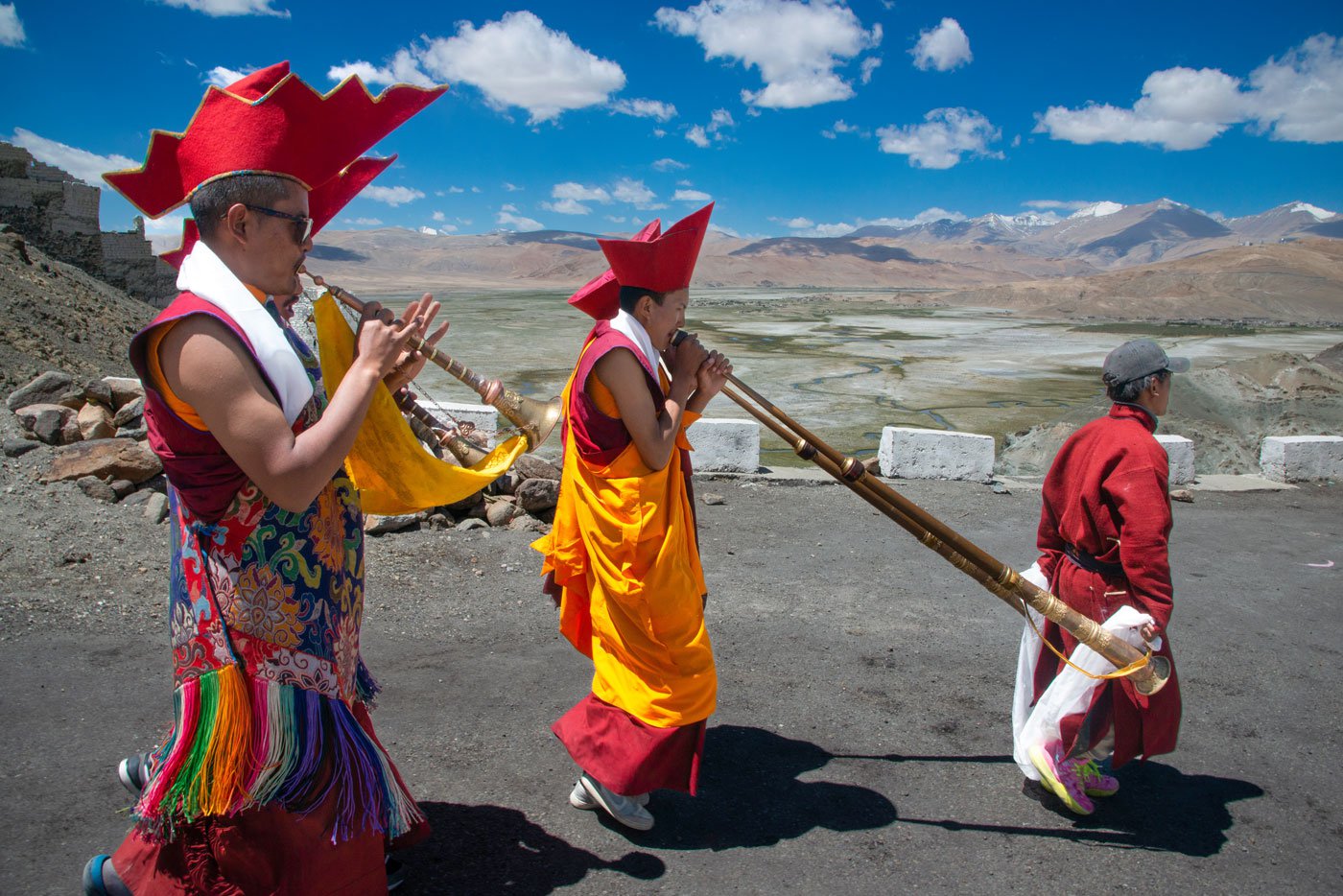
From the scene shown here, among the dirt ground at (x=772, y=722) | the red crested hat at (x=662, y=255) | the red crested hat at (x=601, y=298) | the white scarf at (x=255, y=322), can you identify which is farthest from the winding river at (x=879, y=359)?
the white scarf at (x=255, y=322)

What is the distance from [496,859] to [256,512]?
57.3 inches

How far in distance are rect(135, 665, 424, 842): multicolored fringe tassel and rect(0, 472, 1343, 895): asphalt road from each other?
0.73 metres

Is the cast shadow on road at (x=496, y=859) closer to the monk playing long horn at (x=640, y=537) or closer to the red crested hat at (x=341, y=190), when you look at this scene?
the monk playing long horn at (x=640, y=537)

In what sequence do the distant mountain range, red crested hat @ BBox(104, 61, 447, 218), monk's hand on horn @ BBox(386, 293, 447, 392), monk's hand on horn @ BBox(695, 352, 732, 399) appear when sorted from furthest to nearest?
1. the distant mountain range
2. monk's hand on horn @ BBox(695, 352, 732, 399)
3. monk's hand on horn @ BBox(386, 293, 447, 392)
4. red crested hat @ BBox(104, 61, 447, 218)

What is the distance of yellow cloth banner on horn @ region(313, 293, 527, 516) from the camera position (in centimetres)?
246

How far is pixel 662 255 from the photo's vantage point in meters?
2.92

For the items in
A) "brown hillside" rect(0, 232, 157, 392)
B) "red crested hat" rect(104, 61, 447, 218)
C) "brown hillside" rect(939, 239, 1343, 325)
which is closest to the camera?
"red crested hat" rect(104, 61, 447, 218)

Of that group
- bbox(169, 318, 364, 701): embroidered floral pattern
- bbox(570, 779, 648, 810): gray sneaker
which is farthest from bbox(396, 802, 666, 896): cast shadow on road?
bbox(169, 318, 364, 701): embroidered floral pattern

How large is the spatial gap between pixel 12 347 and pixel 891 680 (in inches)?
325

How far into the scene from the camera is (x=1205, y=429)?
982 cm

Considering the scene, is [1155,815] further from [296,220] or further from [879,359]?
[879,359]

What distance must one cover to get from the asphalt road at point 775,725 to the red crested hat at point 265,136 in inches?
79.2

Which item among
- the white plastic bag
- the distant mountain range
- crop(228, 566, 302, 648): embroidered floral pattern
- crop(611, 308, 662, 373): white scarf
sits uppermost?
the distant mountain range

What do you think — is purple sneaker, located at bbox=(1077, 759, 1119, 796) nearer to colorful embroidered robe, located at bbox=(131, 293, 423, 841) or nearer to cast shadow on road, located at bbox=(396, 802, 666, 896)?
cast shadow on road, located at bbox=(396, 802, 666, 896)
